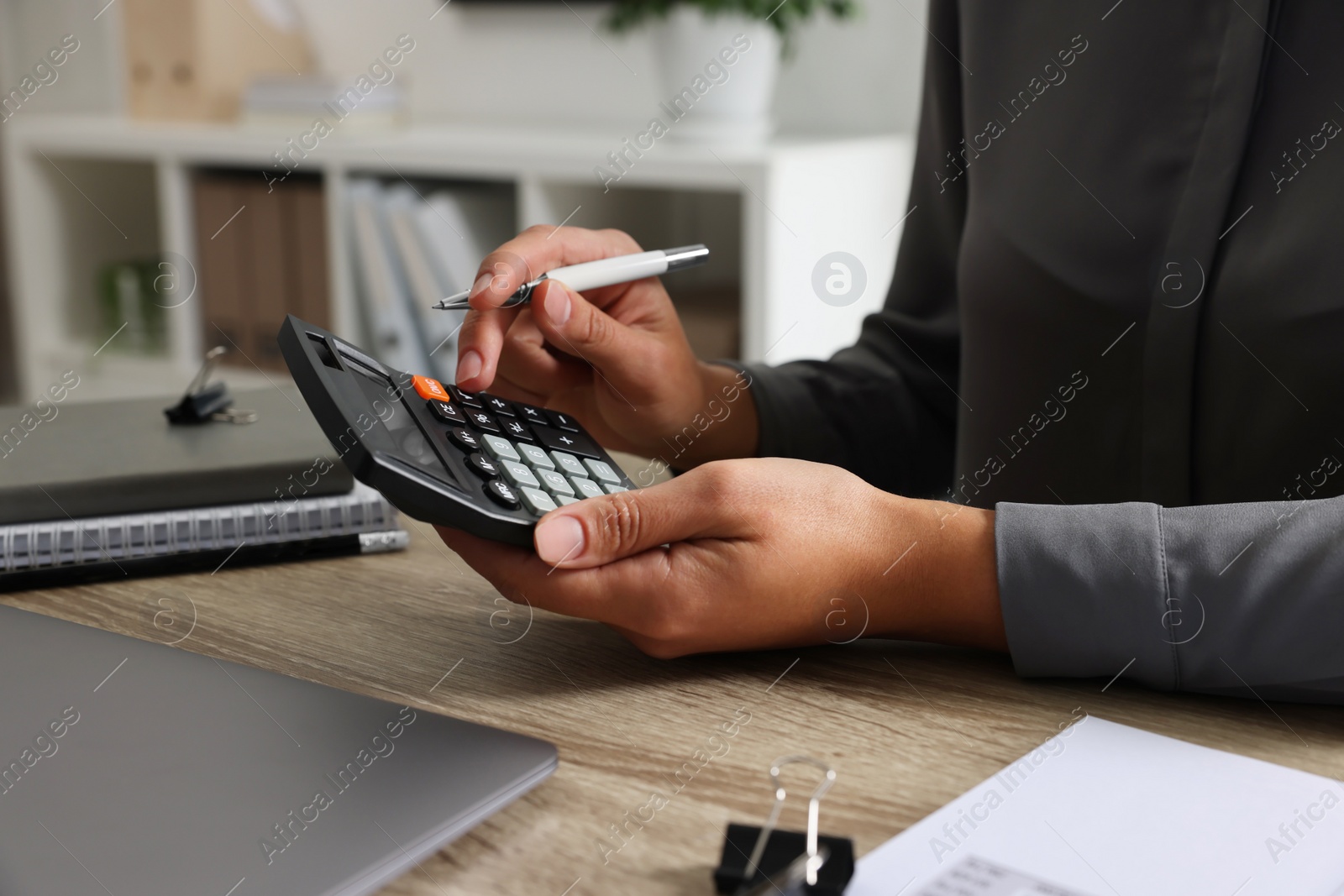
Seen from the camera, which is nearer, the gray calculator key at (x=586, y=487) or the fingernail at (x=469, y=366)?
the gray calculator key at (x=586, y=487)

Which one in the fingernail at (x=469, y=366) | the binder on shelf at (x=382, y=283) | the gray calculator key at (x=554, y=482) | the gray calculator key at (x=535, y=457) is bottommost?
the binder on shelf at (x=382, y=283)

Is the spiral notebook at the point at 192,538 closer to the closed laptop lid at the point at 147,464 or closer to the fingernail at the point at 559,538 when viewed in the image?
the closed laptop lid at the point at 147,464

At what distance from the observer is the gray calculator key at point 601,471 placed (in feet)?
1.92

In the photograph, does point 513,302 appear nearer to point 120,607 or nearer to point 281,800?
point 120,607

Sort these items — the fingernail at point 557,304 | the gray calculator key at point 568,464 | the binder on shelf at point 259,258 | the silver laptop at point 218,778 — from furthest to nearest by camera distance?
the binder on shelf at point 259,258, the fingernail at point 557,304, the gray calculator key at point 568,464, the silver laptop at point 218,778

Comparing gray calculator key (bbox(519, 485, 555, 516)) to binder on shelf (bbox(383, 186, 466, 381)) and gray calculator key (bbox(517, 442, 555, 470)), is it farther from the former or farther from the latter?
binder on shelf (bbox(383, 186, 466, 381))

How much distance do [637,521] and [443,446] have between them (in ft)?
0.30

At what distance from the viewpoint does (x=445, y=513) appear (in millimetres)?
462

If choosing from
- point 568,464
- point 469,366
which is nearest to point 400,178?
point 469,366

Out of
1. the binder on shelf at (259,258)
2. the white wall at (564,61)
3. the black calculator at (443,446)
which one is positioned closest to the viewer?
the black calculator at (443,446)

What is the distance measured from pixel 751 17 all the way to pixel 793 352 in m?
0.56

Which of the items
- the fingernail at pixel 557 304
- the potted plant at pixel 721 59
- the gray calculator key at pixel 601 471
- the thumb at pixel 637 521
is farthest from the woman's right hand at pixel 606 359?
the potted plant at pixel 721 59

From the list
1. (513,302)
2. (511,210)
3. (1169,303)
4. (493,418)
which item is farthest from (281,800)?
(511,210)

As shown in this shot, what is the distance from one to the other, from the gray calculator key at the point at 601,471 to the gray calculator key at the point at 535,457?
3cm
